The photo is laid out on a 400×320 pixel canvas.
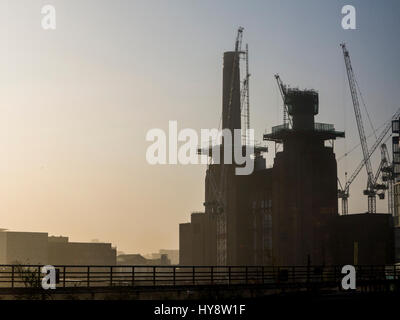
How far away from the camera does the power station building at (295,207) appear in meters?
115

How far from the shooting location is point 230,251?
445 ft

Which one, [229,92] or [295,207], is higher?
[229,92]

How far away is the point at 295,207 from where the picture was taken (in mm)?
118750

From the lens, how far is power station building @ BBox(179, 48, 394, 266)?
11494cm

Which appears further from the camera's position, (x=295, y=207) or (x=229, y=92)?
(x=229, y=92)

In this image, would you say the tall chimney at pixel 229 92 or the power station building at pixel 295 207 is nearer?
the power station building at pixel 295 207

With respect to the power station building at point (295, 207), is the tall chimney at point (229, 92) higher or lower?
higher

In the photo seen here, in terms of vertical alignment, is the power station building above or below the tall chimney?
below

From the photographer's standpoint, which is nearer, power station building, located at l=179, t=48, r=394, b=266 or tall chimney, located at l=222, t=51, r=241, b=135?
power station building, located at l=179, t=48, r=394, b=266

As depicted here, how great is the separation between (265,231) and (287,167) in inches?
573
